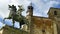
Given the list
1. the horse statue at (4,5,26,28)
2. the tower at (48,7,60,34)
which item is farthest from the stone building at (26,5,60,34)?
the horse statue at (4,5,26,28)

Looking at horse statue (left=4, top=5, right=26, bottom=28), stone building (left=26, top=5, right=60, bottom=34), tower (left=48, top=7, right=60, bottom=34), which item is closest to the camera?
horse statue (left=4, top=5, right=26, bottom=28)

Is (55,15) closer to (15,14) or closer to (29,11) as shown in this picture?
(29,11)

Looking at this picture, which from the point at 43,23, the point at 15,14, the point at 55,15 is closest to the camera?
the point at 15,14

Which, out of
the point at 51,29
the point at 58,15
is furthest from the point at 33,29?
the point at 58,15

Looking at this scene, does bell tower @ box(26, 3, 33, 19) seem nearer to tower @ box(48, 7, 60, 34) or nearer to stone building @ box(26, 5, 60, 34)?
stone building @ box(26, 5, 60, 34)

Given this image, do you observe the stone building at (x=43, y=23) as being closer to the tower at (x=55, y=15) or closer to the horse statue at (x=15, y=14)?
the tower at (x=55, y=15)

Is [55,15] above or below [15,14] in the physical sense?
below

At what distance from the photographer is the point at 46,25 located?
1394 inches

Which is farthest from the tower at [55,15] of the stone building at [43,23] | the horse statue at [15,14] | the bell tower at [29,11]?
the horse statue at [15,14]

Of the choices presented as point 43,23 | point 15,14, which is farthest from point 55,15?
point 15,14

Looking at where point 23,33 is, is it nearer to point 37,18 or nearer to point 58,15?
point 37,18

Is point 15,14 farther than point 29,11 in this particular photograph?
No

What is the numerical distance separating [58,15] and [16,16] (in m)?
12.2

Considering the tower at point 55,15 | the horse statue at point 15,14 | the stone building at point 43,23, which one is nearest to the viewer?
the horse statue at point 15,14
